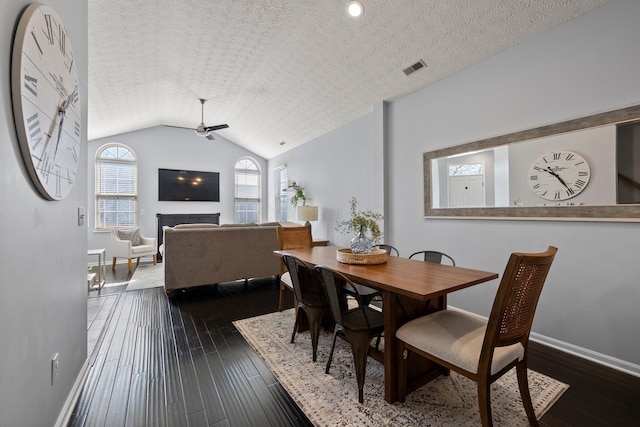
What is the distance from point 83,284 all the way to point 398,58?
365cm

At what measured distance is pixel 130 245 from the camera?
5547 mm

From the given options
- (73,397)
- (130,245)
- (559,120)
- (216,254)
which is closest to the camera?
(73,397)

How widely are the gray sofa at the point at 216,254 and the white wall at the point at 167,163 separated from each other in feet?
11.6

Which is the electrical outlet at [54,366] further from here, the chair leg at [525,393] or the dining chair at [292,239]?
the chair leg at [525,393]

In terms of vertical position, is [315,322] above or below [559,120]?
below

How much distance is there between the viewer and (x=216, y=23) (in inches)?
122

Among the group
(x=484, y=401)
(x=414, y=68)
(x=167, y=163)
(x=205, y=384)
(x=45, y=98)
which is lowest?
(x=205, y=384)

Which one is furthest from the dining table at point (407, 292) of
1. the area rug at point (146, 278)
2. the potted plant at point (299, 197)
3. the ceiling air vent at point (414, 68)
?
the potted plant at point (299, 197)

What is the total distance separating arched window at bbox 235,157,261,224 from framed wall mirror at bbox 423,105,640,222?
19.4ft

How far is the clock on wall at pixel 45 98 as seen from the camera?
40.1 inches

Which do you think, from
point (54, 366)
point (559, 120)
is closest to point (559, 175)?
point (559, 120)

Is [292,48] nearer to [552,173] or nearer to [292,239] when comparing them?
[292,239]

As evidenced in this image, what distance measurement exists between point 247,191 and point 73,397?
6699mm

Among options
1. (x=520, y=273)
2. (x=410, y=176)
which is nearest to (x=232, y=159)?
(x=410, y=176)
